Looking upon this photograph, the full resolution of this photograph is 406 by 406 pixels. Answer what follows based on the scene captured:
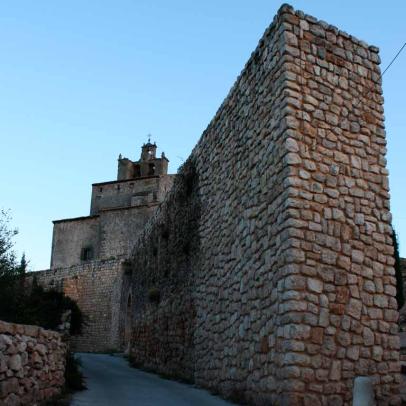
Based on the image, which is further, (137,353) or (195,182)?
(137,353)

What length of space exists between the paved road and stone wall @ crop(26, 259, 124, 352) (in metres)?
17.2

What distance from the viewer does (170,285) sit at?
48.2ft

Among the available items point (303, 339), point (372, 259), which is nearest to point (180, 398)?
point (303, 339)

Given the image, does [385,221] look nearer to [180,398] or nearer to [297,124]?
[297,124]

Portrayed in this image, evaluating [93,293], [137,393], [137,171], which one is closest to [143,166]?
[137,171]

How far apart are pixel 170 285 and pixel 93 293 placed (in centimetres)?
1948

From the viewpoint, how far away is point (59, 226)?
52438 mm

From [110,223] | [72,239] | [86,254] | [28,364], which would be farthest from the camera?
[72,239]

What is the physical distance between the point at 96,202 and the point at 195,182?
44718mm

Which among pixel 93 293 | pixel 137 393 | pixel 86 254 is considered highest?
pixel 86 254

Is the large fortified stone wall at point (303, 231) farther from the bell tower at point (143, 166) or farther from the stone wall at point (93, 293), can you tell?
the bell tower at point (143, 166)

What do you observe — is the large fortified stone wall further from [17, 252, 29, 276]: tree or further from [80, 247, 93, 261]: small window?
[80, 247, 93, 261]: small window

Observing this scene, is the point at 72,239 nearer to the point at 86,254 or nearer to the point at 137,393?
the point at 86,254

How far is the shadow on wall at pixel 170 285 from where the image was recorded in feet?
41.8
